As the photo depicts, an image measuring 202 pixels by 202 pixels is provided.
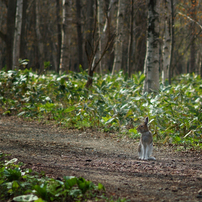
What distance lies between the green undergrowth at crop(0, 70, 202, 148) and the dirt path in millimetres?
529

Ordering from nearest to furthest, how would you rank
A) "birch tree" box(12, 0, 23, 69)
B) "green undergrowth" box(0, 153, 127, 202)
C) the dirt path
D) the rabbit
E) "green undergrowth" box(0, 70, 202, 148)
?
"green undergrowth" box(0, 153, 127, 202), the dirt path, the rabbit, "green undergrowth" box(0, 70, 202, 148), "birch tree" box(12, 0, 23, 69)

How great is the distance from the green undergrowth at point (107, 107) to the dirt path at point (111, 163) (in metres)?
0.53

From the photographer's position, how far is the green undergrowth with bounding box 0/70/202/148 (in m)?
7.92

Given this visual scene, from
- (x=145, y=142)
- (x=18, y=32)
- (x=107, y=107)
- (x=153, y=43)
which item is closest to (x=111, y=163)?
(x=145, y=142)

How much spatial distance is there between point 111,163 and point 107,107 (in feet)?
11.7

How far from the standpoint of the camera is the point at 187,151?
7004 millimetres

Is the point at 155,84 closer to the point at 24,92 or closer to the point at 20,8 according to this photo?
the point at 24,92

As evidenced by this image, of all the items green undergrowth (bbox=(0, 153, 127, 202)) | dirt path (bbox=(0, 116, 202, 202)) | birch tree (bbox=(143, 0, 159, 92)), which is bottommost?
dirt path (bbox=(0, 116, 202, 202))

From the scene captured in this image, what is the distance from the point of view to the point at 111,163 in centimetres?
577

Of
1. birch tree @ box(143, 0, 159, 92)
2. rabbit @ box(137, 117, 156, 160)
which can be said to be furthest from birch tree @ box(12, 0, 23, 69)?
rabbit @ box(137, 117, 156, 160)

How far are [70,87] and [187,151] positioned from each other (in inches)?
189

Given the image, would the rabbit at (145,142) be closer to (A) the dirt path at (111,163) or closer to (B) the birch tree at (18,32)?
(A) the dirt path at (111,163)

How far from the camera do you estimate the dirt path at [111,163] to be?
4.31 meters

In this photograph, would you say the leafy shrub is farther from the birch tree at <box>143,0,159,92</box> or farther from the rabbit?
the birch tree at <box>143,0,159,92</box>
